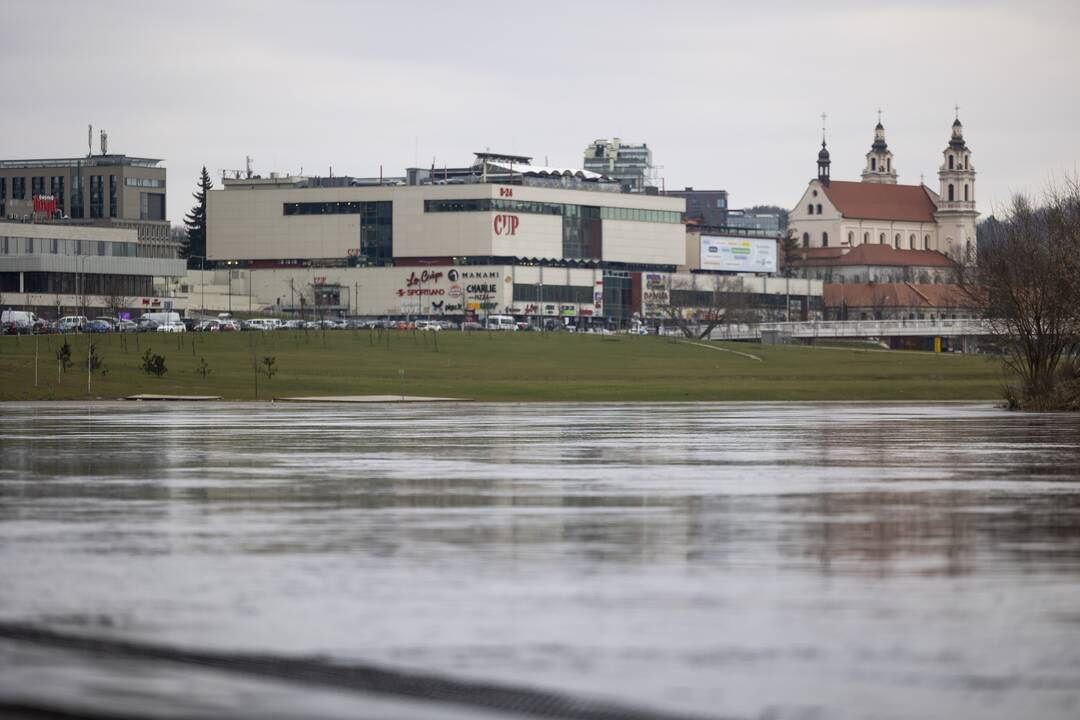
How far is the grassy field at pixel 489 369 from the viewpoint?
79.4m

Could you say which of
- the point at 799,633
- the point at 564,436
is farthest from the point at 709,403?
the point at 799,633

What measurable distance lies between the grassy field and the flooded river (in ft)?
159

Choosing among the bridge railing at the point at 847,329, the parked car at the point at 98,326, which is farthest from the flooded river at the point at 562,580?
the bridge railing at the point at 847,329

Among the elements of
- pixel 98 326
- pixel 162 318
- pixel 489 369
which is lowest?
pixel 489 369

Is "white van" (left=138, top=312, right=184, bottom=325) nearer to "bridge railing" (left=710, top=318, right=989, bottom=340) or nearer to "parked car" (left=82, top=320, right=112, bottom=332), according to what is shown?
"parked car" (left=82, top=320, right=112, bottom=332)

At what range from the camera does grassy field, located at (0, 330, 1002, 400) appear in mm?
79438

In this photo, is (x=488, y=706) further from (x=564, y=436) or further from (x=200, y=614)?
(x=564, y=436)

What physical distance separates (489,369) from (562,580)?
308 ft

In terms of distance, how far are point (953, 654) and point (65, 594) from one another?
741 cm

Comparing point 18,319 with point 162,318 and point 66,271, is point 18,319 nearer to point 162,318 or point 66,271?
point 162,318

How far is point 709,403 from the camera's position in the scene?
71.4 m

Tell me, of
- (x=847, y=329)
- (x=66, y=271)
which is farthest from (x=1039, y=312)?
(x=66, y=271)

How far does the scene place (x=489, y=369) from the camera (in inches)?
4264

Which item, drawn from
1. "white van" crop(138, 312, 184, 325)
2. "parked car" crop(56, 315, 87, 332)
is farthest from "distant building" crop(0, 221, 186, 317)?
"parked car" crop(56, 315, 87, 332)
